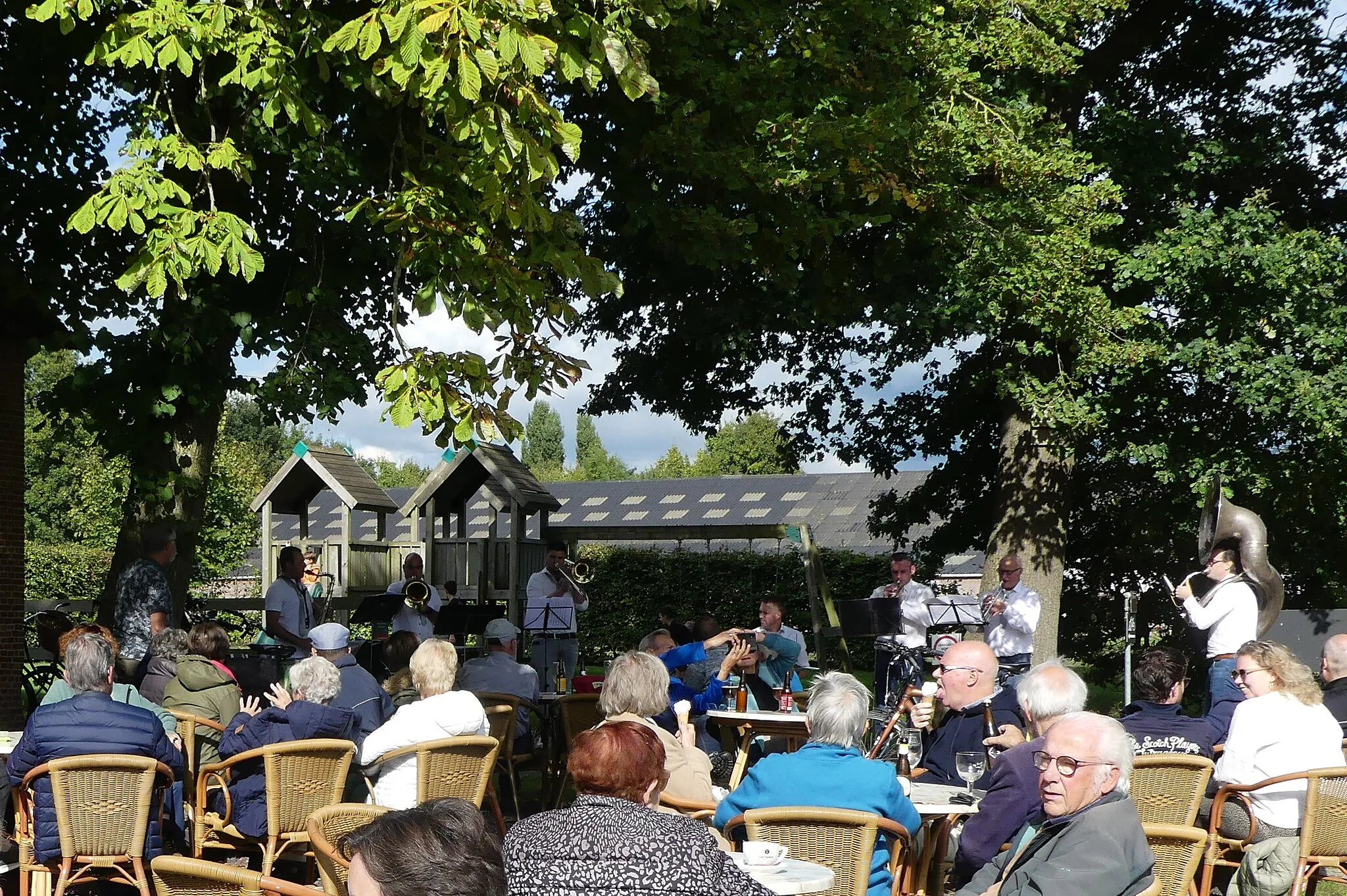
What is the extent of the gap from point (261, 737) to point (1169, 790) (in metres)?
3.92

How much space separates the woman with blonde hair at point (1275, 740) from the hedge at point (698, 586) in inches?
638

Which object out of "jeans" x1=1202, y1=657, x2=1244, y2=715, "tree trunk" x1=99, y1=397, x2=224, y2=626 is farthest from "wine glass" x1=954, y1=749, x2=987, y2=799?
"tree trunk" x1=99, y1=397, x2=224, y2=626

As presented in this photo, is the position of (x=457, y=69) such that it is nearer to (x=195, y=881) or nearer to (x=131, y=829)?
(x=131, y=829)

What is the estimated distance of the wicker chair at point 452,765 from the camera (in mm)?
5957

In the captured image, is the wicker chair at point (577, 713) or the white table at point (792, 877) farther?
the wicker chair at point (577, 713)

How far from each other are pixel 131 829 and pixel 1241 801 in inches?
187

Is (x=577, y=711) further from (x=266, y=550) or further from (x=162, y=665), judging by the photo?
(x=266, y=550)

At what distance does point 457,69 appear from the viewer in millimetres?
6410

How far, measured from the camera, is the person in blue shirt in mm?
4590

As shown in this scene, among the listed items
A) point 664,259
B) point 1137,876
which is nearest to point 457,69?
point 1137,876

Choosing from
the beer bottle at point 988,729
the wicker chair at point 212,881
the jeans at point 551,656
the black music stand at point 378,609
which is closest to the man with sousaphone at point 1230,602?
the beer bottle at point 988,729

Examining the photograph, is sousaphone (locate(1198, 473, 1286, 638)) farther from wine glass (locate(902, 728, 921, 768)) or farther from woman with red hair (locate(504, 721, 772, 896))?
woman with red hair (locate(504, 721, 772, 896))

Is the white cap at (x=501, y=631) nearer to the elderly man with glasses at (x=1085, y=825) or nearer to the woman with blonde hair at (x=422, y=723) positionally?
the woman with blonde hair at (x=422, y=723)

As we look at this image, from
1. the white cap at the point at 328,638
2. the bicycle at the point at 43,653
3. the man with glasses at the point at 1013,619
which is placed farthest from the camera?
the man with glasses at the point at 1013,619
